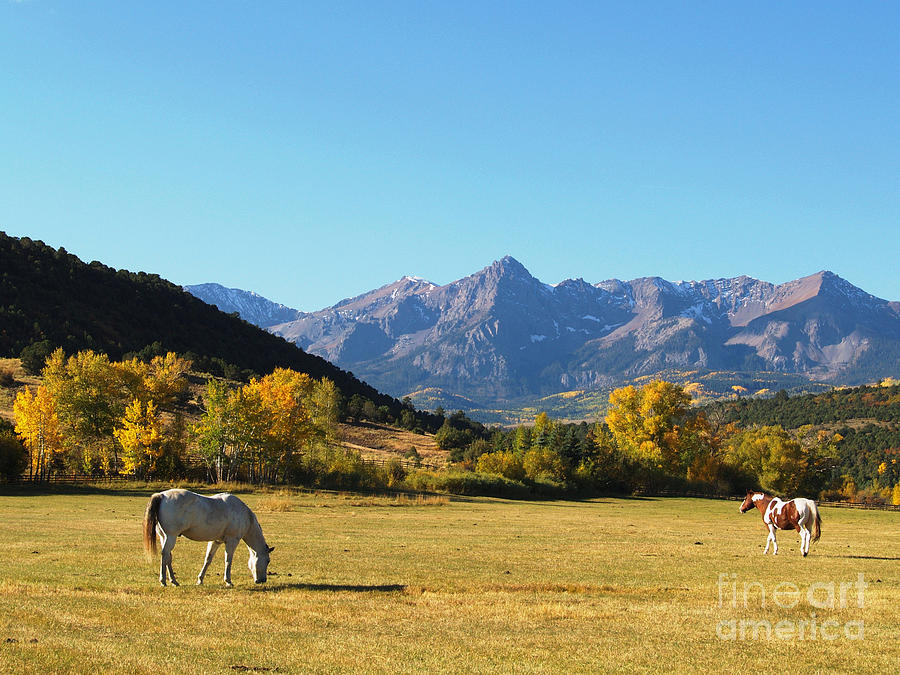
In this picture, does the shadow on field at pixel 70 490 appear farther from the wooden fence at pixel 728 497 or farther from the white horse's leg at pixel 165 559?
the wooden fence at pixel 728 497

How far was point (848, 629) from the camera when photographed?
13.7m

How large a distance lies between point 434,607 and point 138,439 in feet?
187

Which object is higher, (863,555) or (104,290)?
(104,290)

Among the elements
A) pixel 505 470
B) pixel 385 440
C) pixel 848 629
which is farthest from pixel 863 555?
pixel 385 440

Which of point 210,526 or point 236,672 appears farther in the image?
point 210,526

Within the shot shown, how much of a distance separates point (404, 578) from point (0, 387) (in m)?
92.7

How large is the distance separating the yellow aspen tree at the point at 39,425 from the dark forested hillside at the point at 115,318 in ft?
187

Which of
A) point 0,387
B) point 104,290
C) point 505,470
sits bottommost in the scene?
point 505,470

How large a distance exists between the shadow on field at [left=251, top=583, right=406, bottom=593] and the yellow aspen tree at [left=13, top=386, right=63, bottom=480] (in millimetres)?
52556

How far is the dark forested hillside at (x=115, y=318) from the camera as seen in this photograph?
127m

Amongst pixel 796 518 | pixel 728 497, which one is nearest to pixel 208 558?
pixel 796 518

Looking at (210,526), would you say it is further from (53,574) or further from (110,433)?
Result: (110,433)

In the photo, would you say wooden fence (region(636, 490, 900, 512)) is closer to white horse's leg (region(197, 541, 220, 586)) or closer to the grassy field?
the grassy field

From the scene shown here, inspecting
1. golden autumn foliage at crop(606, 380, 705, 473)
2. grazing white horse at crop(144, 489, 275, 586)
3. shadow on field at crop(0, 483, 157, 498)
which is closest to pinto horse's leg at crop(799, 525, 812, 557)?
grazing white horse at crop(144, 489, 275, 586)
